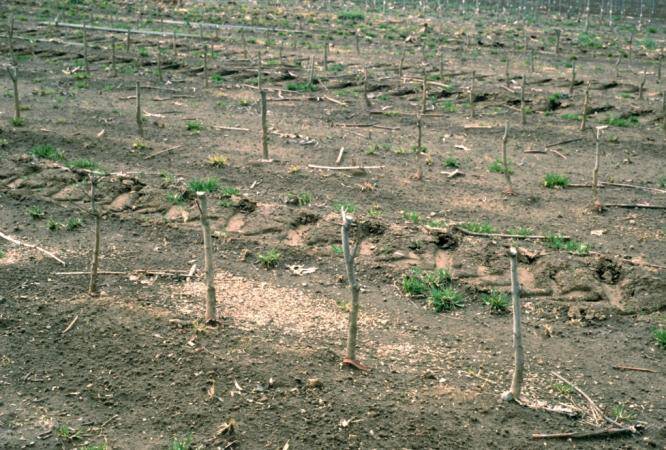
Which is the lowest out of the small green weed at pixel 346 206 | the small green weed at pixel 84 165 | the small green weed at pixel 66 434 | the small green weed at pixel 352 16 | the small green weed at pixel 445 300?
the small green weed at pixel 66 434

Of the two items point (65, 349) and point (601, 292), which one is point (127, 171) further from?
point (601, 292)

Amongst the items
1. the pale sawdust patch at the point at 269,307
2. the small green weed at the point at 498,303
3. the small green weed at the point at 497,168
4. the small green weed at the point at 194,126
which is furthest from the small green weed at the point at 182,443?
the small green weed at the point at 194,126

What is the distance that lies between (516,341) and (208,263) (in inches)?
120

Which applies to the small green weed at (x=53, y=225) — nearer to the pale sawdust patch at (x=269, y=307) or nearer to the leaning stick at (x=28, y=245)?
the leaning stick at (x=28, y=245)

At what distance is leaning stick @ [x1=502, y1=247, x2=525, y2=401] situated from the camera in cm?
620

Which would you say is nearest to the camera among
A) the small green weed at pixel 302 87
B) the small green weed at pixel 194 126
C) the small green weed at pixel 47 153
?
the small green weed at pixel 47 153

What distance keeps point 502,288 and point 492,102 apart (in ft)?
32.4

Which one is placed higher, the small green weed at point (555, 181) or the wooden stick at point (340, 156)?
the wooden stick at point (340, 156)

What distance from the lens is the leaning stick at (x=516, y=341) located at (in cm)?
620

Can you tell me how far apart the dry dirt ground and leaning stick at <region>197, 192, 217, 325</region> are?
0.16 metres

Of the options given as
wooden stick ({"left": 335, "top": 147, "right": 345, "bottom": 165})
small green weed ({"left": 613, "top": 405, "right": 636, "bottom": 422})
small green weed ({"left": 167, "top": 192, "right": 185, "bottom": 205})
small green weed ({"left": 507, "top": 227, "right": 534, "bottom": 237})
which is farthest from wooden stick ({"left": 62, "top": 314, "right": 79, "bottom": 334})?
wooden stick ({"left": 335, "top": 147, "right": 345, "bottom": 165})

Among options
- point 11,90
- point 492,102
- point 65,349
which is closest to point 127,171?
point 65,349

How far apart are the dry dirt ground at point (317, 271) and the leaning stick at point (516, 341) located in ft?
0.50

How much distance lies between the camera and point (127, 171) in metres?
11.8
